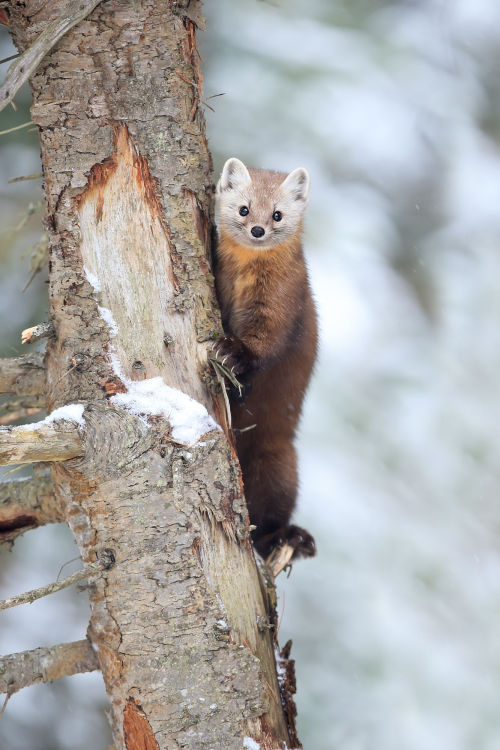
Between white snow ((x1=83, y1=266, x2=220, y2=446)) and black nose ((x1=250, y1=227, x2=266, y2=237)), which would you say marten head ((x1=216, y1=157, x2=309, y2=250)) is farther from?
white snow ((x1=83, y1=266, x2=220, y2=446))

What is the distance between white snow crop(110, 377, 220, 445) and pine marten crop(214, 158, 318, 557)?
700 mm

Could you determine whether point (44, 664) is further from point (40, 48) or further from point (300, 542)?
point (40, 48)

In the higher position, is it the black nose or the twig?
the black nose

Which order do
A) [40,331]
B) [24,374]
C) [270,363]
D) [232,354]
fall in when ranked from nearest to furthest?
[40,331]
[24,374]
[232,354]
[270,363]

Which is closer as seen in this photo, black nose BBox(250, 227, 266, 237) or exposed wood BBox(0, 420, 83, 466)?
exposed wood BBox(0, 420, 83, 466)

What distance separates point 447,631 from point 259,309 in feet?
10.2

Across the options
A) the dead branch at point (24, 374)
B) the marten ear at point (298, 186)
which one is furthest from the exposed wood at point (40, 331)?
the marten ear at point (298, 186)

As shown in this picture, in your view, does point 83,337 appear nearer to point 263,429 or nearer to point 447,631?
point 263,429

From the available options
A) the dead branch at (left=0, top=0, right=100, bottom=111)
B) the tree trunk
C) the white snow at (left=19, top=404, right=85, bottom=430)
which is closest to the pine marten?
the tree trunk

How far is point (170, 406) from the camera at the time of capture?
2922 mm

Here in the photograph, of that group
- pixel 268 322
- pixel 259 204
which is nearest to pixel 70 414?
pixel 268 322

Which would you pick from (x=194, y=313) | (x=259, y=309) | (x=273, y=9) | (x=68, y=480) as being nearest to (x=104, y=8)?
(x=194, y=313)

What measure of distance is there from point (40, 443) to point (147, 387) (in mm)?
577

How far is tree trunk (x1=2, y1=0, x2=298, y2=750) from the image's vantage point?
2.79 metres
